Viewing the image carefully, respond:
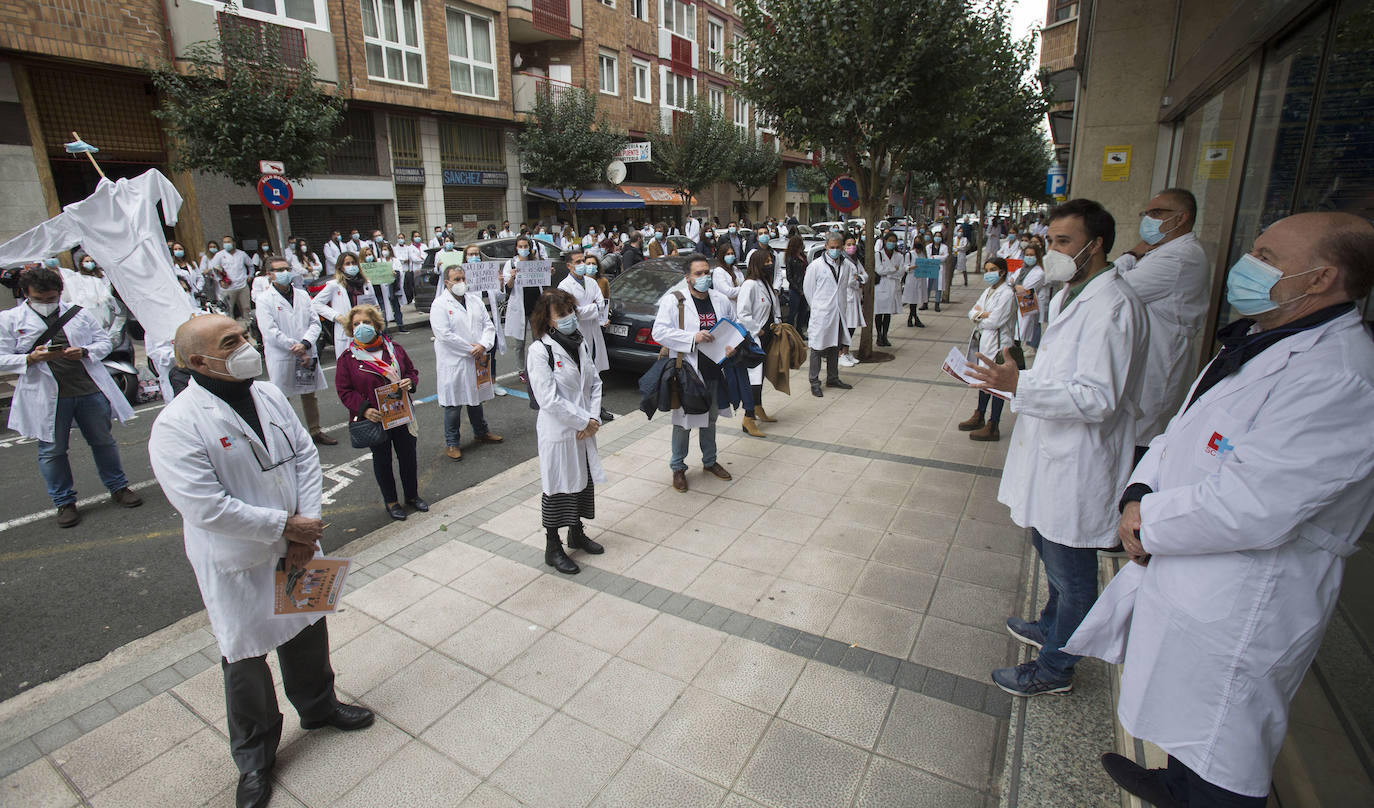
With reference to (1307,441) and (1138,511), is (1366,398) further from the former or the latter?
(1138,511)

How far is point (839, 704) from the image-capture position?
3178 millimetres

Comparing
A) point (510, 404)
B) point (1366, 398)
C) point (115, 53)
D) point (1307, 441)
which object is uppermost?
point (115, 53)

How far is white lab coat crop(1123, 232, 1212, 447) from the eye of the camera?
4000 mm

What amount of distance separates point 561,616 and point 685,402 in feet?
7.16

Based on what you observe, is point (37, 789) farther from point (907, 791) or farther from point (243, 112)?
point (243, 112)

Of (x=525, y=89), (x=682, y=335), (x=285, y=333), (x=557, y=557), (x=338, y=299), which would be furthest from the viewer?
(x=525, y=89)

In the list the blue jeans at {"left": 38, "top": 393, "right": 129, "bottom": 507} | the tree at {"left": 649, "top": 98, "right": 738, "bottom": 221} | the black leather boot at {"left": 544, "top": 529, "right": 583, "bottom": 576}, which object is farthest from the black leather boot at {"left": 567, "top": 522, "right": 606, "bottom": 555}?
the tree at {"left": 649, "top": 98, "right": 738, "bottom": 221}

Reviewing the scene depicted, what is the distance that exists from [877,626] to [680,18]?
36.2 m

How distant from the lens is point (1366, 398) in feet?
5.74

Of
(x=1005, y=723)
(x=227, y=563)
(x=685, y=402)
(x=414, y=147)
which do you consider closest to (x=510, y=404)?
(x=685, y=402)

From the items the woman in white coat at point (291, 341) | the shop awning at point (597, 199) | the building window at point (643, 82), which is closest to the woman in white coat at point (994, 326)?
the woman in white coat at point (291, 341)

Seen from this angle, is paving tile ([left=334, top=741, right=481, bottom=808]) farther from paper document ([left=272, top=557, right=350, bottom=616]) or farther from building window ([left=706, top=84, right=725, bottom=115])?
building window ([left=706, top=84, right=725, bottom=115])

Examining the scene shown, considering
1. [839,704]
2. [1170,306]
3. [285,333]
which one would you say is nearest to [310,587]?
[839,704]

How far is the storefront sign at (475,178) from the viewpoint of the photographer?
23.2 meters
